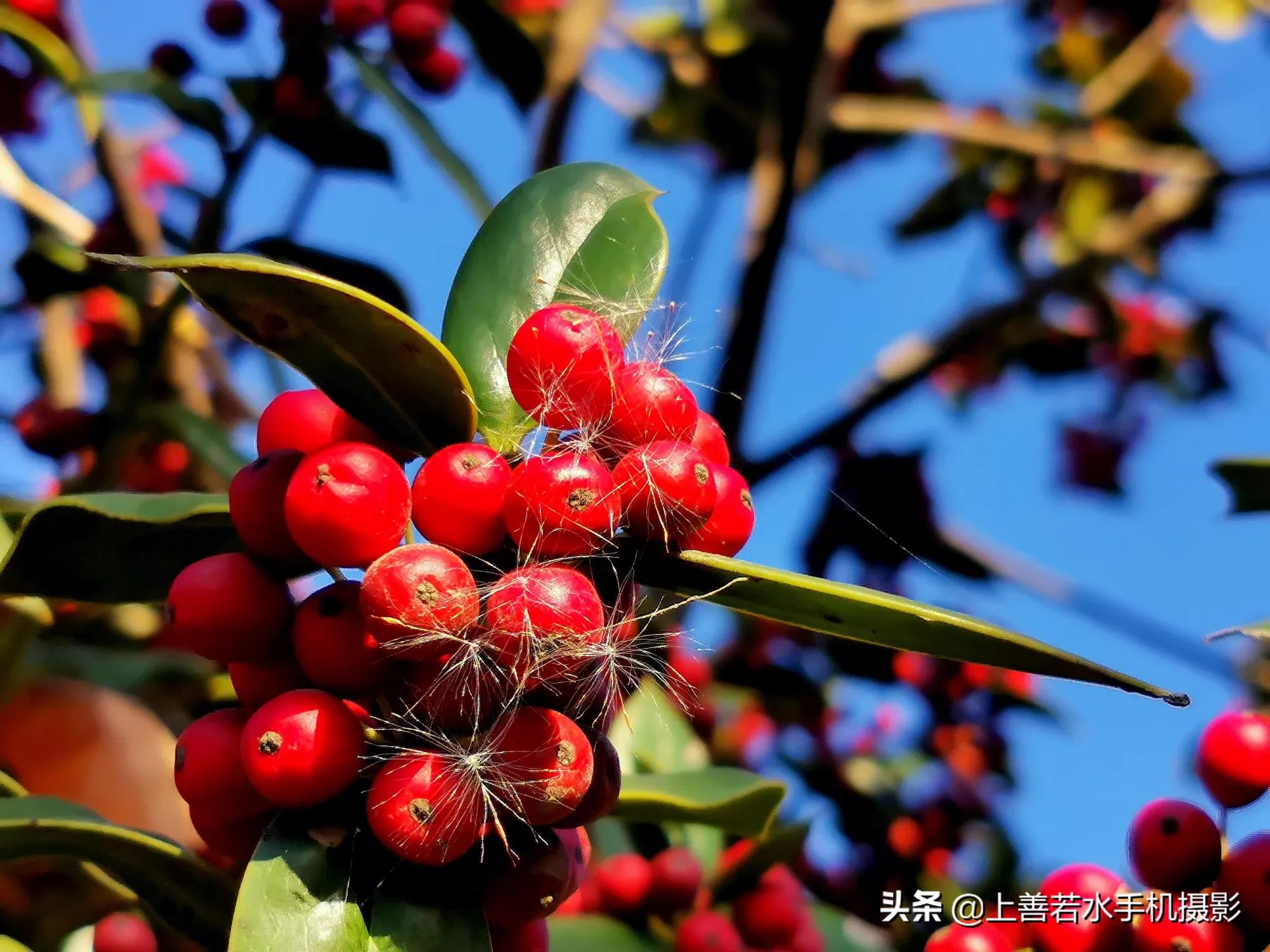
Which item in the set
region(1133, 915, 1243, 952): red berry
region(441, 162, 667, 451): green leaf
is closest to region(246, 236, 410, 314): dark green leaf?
region(441, 162, 667, 451): green leaf

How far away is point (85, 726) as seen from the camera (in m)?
1.80

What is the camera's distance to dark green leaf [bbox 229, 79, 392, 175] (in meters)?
2.03

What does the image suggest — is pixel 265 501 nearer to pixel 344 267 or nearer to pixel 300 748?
pixel 300 748

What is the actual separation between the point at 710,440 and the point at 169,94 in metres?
1.34

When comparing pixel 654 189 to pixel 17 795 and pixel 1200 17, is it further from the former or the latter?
pixel 1200 17

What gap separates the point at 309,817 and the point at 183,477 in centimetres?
198

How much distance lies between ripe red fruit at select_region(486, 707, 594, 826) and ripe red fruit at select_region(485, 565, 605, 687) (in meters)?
0.04

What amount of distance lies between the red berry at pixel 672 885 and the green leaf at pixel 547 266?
85cm

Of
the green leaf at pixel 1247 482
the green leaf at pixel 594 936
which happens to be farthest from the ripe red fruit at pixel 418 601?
the green leaf at pixel 1247 482

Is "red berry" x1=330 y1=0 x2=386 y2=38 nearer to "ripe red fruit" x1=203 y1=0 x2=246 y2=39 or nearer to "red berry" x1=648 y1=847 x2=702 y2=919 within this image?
"ripe red fruit" x1=203 y1=0 x2=246 y2=39

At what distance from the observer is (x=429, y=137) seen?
204 cm

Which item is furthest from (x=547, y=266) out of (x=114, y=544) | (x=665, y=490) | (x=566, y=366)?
(x=114, y=544)

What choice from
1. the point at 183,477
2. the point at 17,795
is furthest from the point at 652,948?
the point at 183,477

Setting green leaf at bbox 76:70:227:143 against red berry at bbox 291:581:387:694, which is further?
green leaf at bbox 76:70:227:143
